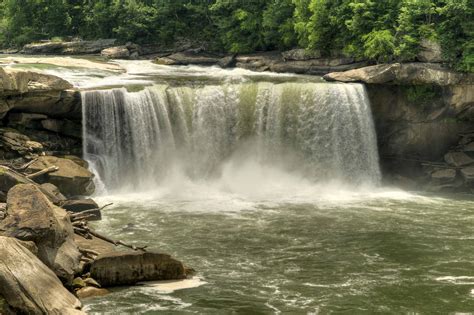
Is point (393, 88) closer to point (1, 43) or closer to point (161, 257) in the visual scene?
point (161, 257)

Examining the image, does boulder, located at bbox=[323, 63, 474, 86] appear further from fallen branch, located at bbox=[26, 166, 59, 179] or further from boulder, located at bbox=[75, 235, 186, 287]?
boulder, located at bbox=[75, 235, 186, 287]

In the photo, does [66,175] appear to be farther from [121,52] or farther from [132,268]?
[121,52]

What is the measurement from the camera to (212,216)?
24.3m

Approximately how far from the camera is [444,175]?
31359 millimetres

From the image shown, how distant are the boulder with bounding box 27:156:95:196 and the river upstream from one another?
1342 mm

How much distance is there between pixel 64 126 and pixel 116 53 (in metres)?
21.1

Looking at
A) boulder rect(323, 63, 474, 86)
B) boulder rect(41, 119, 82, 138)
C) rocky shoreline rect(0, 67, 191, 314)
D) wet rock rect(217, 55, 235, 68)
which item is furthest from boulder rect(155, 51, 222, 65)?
rocky shoreline rect(0, 67, 191, 314)

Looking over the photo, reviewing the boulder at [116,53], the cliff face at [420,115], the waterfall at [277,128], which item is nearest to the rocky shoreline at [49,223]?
the waterfall at [277,128]

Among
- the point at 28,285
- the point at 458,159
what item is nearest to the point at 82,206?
the point at 28,285

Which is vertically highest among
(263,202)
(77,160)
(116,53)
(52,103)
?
(116,53)

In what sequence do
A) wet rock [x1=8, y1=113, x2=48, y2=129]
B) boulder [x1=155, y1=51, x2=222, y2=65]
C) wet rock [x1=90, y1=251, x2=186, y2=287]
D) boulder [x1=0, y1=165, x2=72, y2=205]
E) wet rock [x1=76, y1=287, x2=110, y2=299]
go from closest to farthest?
wet rock [x1=76, y1=287, x2=110, y2=299], wet rock [x1=90, y1=251, x2=186, y2=287], boulder [x1=0, y1=165, x2=72, y2=205], wet rock [x1=8, y1=113, x2=48, y2=129], boulder [x1=155, y1=51, x2=222, y2=65]

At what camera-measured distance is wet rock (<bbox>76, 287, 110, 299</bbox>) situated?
14.8 meters

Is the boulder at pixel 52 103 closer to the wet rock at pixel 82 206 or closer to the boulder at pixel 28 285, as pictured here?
the wet rock at pixel 82 206

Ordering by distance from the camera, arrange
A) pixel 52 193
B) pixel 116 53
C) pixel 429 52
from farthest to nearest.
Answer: pixel 116 53 → pixel 429 52 → pixel 52 193
